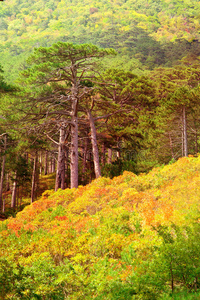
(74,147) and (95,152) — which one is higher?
(74,147)

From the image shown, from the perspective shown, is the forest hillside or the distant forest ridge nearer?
the forest hillside

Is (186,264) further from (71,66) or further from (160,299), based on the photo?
(71,66)

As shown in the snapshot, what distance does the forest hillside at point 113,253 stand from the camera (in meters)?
4.14

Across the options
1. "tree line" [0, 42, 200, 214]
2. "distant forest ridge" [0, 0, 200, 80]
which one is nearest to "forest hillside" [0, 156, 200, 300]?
"tree line" [0, 42, 200, 214]

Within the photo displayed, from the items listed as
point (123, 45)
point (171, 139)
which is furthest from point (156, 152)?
point (123, 45)

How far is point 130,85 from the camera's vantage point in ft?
77.5

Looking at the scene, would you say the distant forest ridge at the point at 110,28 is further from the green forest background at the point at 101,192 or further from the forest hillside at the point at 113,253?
the forest hillside at the point at 113,253

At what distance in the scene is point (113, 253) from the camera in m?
5.83

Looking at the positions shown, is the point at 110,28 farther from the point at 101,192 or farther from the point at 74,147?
the point at 101,192

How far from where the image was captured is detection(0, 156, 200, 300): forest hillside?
4137 mm

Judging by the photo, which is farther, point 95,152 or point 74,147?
point 95,152

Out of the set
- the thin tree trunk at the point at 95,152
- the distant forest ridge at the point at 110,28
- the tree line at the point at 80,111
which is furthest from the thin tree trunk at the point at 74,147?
the distant forest ridge at the point at 110,28

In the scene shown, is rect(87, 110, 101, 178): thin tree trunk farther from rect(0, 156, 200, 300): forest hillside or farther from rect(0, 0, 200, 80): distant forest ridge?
rect(0, 0, 200, 80): distant forest ridge

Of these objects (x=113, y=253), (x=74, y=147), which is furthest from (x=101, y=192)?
(x=74, y=147)
